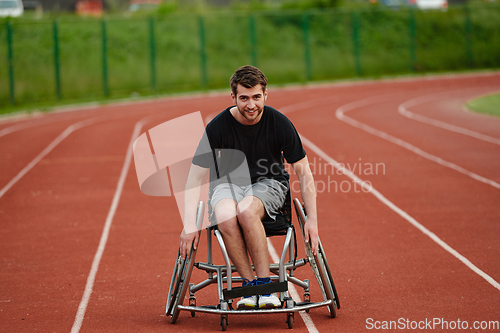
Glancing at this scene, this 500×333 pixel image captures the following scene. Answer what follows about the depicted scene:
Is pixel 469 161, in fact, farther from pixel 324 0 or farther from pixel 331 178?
pixel 324 0

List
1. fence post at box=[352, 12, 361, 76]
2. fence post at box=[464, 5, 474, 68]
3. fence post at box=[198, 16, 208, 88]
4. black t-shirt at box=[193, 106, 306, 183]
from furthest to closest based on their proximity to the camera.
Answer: fence post at box=[464, 5, 474, 68] < fence post at box=[352, 12, 361, 76] < fence post at box=[198, 16, 208, 88] < black t-shirt at box=[193, 106, 306, 183]

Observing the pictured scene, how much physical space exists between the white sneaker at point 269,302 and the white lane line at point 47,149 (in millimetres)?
5799

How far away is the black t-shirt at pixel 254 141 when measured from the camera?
4.01 meters

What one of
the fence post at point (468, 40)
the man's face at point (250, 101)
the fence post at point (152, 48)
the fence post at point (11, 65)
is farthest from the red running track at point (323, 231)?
the fence post at point (468, 40)

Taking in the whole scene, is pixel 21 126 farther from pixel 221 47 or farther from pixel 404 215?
pixel 221 47

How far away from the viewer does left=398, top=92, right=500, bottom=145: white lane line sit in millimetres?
12180

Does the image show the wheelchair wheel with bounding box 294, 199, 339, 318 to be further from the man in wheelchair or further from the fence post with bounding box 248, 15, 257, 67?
the fence post with bounding box 248, 15, 257, 67

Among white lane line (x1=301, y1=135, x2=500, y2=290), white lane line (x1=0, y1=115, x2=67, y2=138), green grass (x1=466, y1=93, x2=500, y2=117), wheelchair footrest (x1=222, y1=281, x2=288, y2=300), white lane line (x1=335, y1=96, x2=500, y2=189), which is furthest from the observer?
green grass (x1=466, y1=93, x2=500, y2=117)

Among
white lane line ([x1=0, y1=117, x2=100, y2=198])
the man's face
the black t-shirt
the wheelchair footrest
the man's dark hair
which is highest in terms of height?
the man's dark hair

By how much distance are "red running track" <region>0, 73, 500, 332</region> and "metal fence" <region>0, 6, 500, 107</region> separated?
7.22m

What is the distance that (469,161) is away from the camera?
9875 mm

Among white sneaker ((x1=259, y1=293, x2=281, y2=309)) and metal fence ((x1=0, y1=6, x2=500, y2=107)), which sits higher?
metal fence ((x1=0, y1=6, x2=500, y2=107))

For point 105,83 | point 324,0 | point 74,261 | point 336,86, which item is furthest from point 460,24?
point 74,261

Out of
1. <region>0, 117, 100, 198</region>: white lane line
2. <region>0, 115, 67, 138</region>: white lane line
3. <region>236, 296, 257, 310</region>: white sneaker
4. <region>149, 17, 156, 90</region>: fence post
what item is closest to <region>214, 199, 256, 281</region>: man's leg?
<region>236, 296, 257, 310</region>: white sneaker
